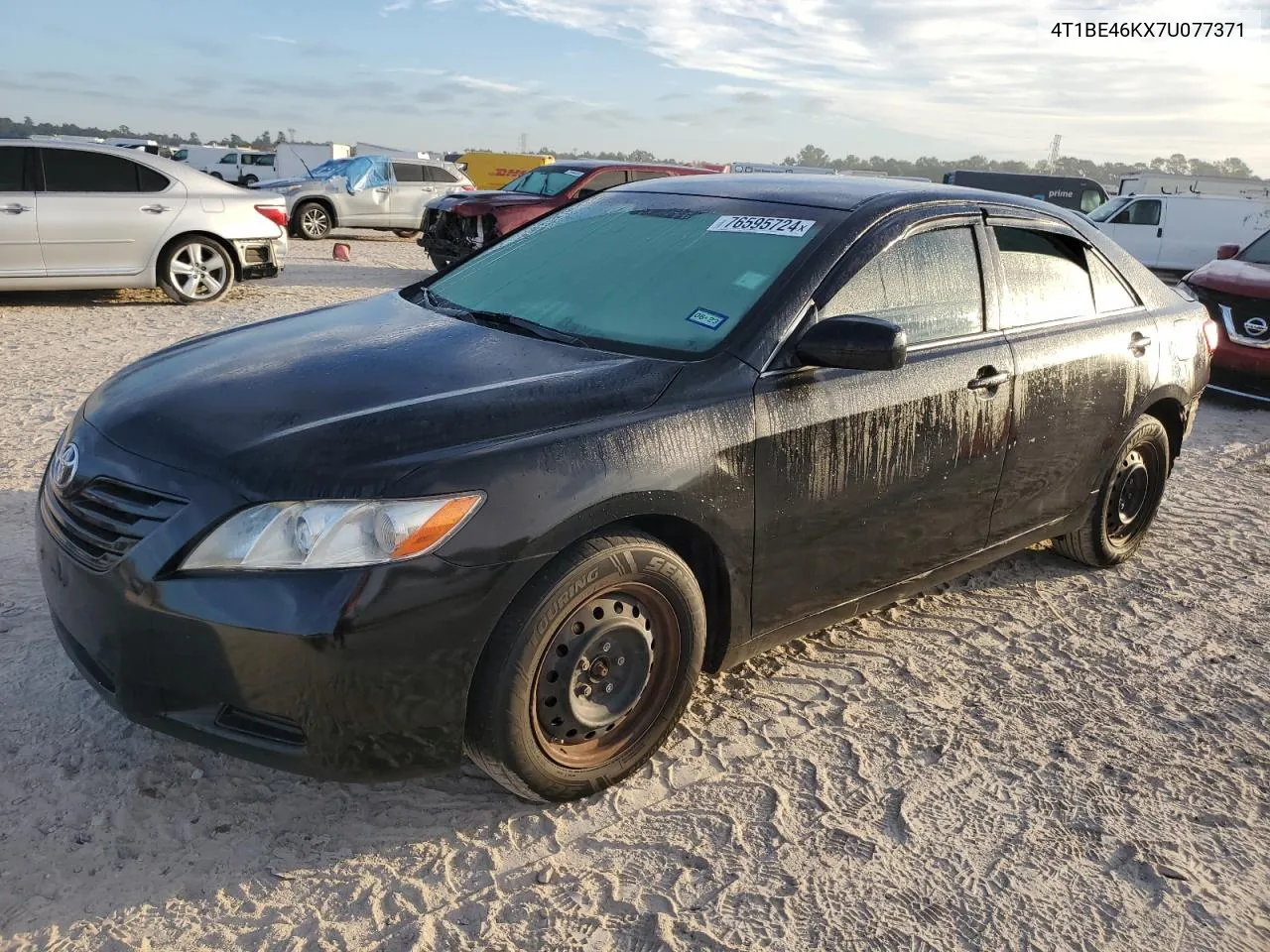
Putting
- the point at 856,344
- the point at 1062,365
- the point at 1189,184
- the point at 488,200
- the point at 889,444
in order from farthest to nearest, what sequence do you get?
the point at 1189,184, the point at 488,200, the point at 1062,365, the point at 889,444, the point at 856,344

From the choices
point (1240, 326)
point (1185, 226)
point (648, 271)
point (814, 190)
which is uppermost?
point (814, 190)

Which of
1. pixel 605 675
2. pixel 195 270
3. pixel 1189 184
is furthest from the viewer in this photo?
pixel 1189 184

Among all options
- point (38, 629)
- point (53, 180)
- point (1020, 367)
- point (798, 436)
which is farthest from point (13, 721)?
point (53, 180)

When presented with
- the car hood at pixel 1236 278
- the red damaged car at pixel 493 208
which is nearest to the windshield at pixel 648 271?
the car hood at pixel 1236 278

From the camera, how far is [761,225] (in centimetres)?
346

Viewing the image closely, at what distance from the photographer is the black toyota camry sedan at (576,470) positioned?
2.38m

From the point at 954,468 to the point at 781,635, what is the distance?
87cm

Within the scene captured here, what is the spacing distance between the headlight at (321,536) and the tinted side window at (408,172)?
18.4 m

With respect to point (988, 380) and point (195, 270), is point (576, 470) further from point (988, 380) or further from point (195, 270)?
point (195, 270)

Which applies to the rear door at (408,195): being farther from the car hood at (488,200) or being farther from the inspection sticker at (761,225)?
the inspection sticker at (761,225)

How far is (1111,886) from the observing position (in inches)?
103

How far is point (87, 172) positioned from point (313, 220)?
942 centimetres

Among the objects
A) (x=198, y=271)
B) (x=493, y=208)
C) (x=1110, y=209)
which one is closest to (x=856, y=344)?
(x=198, y=271)

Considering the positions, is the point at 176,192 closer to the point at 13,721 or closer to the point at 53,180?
the point at 53,180
